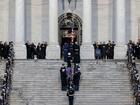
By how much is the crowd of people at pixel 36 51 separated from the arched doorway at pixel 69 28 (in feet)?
15.3

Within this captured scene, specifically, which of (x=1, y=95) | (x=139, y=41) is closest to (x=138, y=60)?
(x=139, y=41)

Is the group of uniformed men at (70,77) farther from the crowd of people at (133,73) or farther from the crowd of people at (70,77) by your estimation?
the crowd of people at (133,73)

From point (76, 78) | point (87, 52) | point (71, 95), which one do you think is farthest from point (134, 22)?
point (71, 95)

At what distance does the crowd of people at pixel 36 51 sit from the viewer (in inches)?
2018

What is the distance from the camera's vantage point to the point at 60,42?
55969 millimetres

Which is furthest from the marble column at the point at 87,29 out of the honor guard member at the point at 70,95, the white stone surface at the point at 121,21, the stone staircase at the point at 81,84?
the honor guard member at the point at 70,95

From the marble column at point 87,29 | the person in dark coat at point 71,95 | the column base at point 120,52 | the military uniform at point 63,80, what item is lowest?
the person in dark coat at point 71,95

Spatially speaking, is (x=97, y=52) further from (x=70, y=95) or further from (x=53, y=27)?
(x=70, y=95)

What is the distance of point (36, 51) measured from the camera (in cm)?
5134

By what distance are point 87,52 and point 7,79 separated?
9362 mm

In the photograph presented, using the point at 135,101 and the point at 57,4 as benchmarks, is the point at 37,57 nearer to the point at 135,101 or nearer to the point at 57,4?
the point at 57,4

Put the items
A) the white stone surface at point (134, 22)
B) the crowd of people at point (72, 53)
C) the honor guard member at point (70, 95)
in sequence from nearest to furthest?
the honor guard member at point (70, 95), the crowd of people at point (72, 53), the white stone surface at point (134, 22)

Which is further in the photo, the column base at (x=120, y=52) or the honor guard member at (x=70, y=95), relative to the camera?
the column base at (x=120, y=52)

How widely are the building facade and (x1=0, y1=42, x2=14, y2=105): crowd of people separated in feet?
8.65
